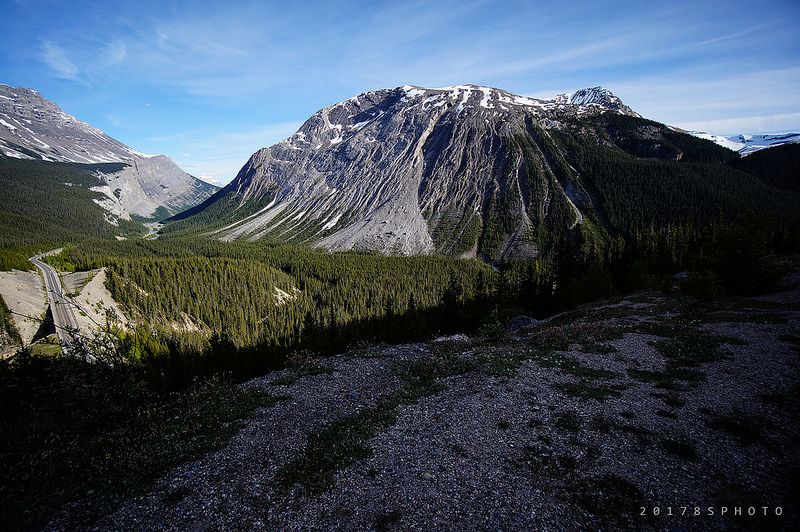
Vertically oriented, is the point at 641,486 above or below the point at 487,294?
above

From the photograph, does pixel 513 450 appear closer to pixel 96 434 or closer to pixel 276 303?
pixel 96 434

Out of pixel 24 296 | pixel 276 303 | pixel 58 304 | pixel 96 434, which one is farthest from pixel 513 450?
pixel 24 296

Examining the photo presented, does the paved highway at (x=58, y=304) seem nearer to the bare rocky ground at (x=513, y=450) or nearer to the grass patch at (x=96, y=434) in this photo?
the grass patch at (x=96, y=434)

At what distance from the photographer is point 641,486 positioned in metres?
12.1

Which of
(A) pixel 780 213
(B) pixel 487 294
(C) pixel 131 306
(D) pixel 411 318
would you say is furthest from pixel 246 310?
(A) pixel 780 213

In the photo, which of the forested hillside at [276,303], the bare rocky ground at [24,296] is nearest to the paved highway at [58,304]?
the bare rocky ground at [24,296]

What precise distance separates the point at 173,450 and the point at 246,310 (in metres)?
119

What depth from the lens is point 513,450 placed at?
14.8 m

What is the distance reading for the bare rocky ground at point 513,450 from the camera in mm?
11617

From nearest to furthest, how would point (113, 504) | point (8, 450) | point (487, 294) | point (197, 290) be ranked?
point (113, 504), point (8, 450), point (487, 294), point (197, 290)

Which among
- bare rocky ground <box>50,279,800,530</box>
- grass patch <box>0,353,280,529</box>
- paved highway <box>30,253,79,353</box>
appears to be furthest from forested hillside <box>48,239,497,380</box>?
bare rocky ground <box>50,279,800,530</box>

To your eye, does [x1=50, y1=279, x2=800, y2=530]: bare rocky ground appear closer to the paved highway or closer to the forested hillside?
the forested hillside

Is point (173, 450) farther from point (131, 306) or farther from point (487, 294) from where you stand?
point (131, 306)

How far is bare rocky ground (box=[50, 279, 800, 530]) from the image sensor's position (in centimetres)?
1162
